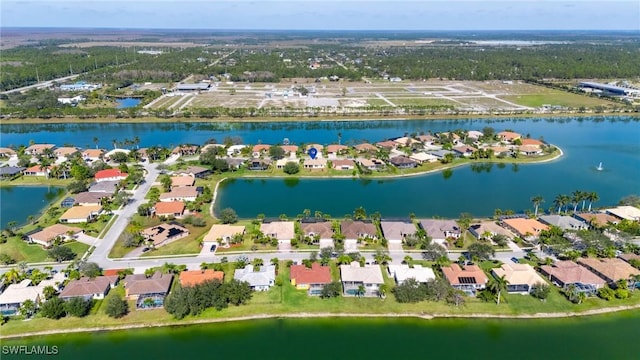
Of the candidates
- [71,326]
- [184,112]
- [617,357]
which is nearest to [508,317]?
[617,357]

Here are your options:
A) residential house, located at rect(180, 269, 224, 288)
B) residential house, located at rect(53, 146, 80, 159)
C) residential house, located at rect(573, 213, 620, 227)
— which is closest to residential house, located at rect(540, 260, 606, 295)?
residential house, located at rect(573, 213, 620, 227)

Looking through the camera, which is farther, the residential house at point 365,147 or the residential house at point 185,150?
the residential house at point 365,147

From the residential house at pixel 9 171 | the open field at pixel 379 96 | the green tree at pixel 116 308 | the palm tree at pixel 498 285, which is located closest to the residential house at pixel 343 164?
the palm tree at pixel 498 285

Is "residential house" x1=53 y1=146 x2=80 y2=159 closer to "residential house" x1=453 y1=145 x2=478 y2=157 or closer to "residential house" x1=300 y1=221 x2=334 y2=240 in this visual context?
"residential house" x1=300 y1=221 x2=334 y2=240

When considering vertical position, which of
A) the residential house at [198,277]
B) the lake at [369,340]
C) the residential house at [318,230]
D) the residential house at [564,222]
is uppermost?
the residential house at [564,222]

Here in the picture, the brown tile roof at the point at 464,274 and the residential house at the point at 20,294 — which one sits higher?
the brown tile roof at the point at 464,274

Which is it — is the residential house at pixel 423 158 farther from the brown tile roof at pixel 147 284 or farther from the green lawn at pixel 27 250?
the green lawn at pixel 27 250

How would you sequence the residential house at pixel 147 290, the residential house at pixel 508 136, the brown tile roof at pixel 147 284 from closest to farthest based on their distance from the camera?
1. the residential house at pixel 147 290
2. the brown tile roof at pixel 147 284
3. the residential house at pixel 508 136
